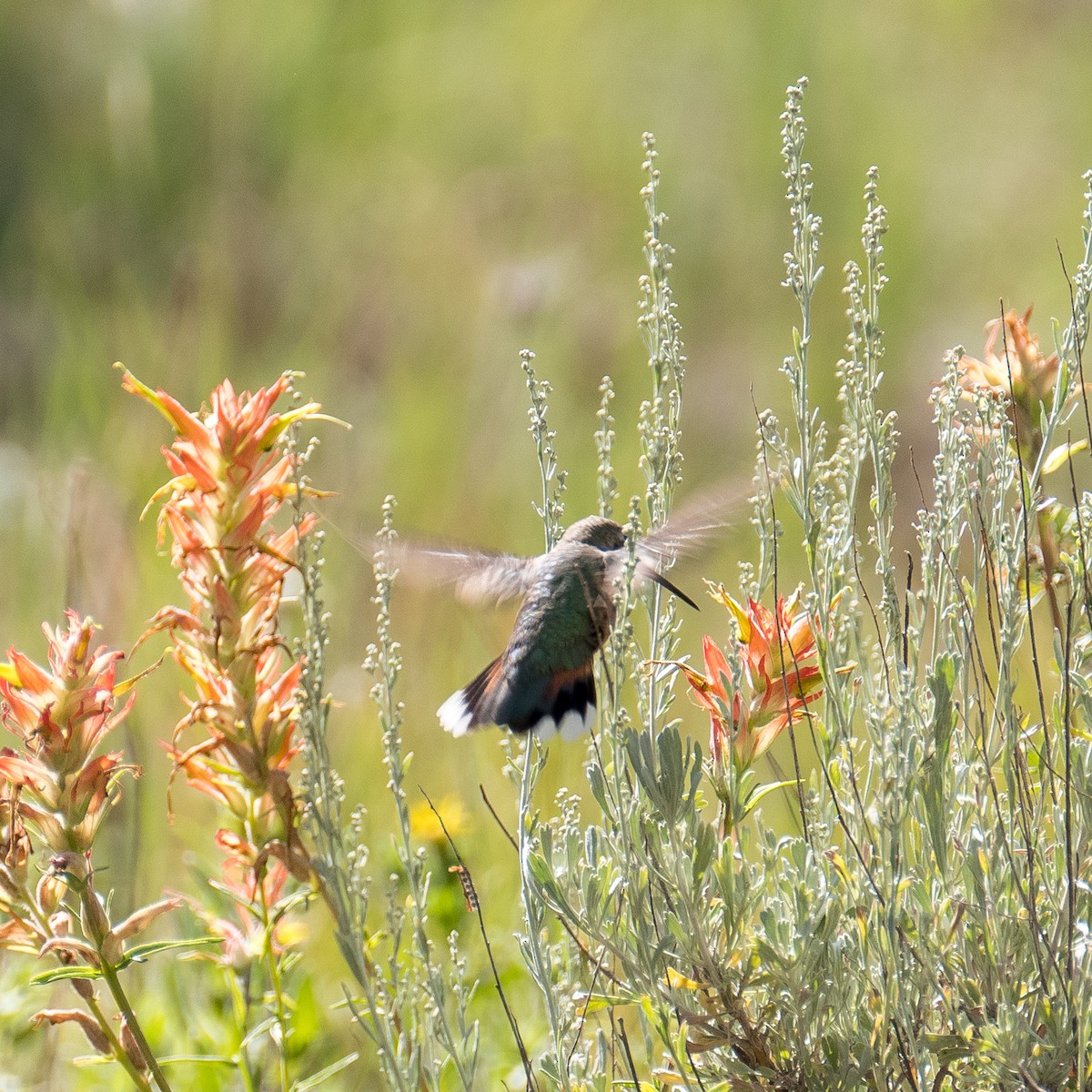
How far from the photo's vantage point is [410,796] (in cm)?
366

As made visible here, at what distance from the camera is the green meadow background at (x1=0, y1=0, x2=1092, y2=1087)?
16.5ft

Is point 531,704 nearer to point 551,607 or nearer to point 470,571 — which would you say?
point 551,607

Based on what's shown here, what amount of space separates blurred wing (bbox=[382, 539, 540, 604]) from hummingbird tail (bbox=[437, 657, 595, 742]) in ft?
0.65

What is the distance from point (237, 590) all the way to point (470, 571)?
0.83 metres

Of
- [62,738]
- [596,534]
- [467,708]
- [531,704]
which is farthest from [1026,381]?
[62,738]

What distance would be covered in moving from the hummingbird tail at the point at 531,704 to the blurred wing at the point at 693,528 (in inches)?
9.3

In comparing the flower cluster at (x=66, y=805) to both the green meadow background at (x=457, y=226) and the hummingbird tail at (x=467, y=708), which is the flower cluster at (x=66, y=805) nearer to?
the hummingbird tail at (x=467, y=708)

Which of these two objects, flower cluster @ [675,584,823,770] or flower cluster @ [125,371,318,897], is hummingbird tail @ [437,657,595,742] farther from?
flower cluster @ [125,371,318,897]

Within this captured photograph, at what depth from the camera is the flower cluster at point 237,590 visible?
1.57 m

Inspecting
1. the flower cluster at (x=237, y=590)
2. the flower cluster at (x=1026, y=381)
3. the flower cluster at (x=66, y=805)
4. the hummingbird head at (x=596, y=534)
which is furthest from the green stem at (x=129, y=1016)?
the flower cluster at (x=1026, y=381)

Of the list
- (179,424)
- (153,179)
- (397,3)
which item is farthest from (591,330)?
(179,424)

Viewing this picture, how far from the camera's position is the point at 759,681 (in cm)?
167

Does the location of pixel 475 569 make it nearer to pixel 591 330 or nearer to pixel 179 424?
pixel 179 424

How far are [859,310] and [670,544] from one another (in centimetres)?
46
